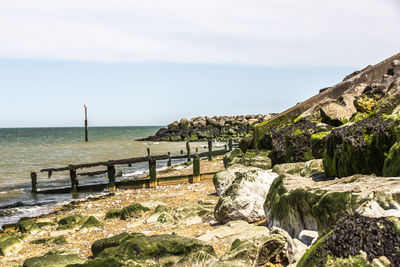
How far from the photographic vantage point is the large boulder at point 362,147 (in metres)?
5.86

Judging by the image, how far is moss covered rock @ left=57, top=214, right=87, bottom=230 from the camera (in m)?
9.76

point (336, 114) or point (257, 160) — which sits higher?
point (336, 114)

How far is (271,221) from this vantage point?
626 centimetres

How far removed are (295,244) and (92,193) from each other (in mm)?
12462

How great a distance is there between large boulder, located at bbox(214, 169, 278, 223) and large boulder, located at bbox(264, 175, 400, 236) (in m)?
1.26

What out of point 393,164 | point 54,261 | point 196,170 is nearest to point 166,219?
point 54,261

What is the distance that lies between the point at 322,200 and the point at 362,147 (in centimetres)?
206

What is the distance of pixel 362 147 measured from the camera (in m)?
6.12

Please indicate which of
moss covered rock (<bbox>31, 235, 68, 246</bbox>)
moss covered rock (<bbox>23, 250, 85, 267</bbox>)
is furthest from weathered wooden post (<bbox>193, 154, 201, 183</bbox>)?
moss covered rock (<bbox>23, 250, 85, 267</bbox>)

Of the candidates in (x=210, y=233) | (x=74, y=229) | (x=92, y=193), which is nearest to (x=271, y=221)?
(x=210, y=233)

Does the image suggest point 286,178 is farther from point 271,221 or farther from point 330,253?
point 330,253

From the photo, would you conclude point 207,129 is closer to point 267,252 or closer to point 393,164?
point 393,164

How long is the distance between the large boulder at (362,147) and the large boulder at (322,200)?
31.5 inches

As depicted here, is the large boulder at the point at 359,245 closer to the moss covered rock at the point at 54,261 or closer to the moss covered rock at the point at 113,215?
the moss covered rock at the point at 54,261
